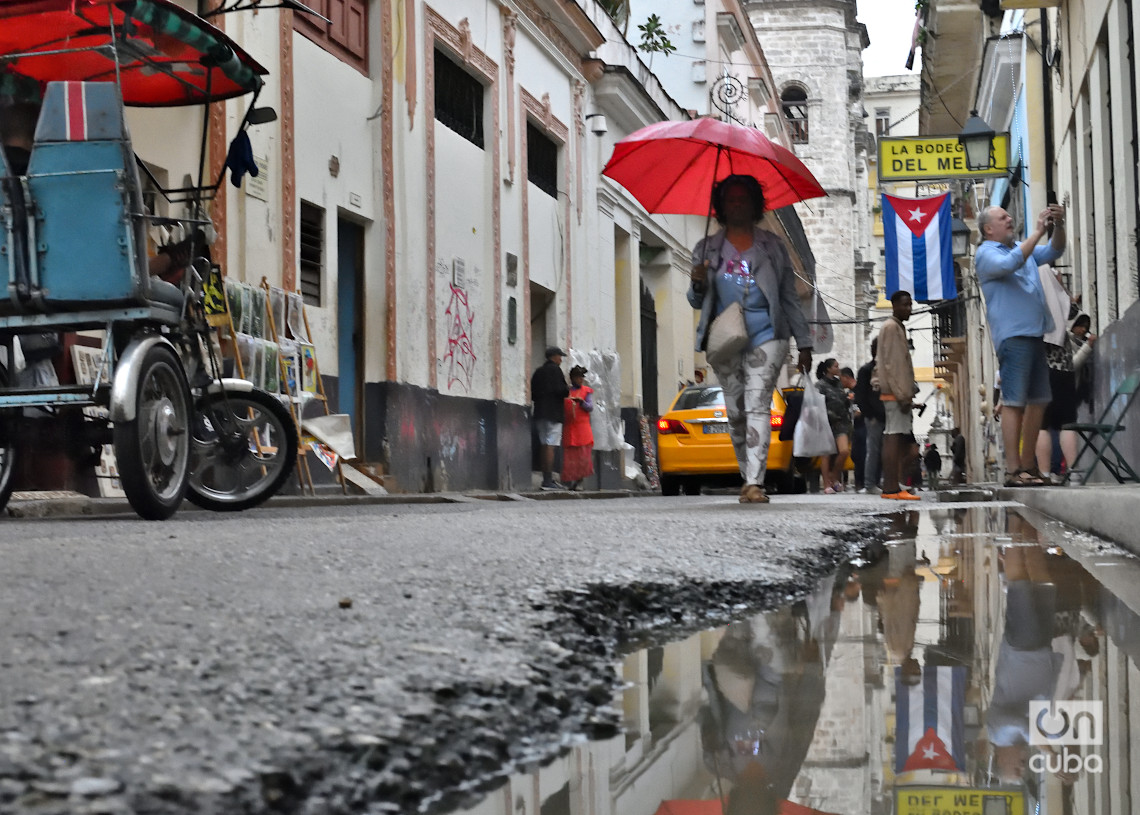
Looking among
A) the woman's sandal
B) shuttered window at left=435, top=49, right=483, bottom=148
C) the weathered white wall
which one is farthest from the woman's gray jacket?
shuttered window at left=435, top=49, right=483, bottom=148

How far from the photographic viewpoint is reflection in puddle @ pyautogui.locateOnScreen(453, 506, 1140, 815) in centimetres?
176

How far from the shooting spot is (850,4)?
50.0m

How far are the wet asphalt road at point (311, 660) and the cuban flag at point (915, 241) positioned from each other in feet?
57.3

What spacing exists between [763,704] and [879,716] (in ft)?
0.74

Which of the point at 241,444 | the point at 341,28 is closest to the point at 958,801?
the point at 241,444

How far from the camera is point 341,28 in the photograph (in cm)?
1374

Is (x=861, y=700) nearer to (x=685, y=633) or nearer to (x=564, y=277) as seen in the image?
(x=685, y=633)

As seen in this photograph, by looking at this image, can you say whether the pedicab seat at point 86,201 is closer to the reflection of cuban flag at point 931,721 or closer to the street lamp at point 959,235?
the reflection of cuban flag at point 931,721

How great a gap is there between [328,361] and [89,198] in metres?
6.60

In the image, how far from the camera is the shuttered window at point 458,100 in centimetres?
1630

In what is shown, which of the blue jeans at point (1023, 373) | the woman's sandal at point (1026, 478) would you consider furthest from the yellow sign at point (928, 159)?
the blue jeans at point (1023, 373)

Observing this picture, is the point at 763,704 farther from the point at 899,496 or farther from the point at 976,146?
the point at 976,146

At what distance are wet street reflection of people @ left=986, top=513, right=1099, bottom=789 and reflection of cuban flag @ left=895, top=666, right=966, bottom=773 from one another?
49 mm

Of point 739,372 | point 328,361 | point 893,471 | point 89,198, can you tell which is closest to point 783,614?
point 89,198
